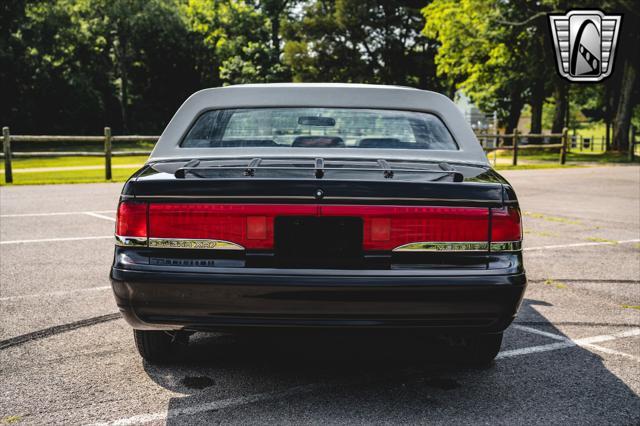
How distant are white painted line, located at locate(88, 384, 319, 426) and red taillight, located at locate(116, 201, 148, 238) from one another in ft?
2.59

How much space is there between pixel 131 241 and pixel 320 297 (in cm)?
88

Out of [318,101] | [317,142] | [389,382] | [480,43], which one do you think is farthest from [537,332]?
[480,43]

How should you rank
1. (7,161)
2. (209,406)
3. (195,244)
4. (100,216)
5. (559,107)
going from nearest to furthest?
(195,244) < (209,406) < (100,216) < (7,161) < (559,107)

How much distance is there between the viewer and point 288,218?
9.60 ft

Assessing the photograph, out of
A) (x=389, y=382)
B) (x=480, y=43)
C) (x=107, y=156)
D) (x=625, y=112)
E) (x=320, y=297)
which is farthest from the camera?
(x=480, y=43)

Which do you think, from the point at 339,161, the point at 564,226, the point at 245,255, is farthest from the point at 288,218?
the point at 564,226

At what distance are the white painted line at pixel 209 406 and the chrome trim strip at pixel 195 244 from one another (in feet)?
2.42

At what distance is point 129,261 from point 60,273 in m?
3.35

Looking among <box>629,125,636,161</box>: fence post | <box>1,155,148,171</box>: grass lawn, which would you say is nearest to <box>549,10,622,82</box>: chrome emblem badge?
<box>629,125,636,161</box>: fence post

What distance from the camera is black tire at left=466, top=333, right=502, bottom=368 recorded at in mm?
3592

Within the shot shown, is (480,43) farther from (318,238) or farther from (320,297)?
(320,297)

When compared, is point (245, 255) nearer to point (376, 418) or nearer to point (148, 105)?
point (376, 418)

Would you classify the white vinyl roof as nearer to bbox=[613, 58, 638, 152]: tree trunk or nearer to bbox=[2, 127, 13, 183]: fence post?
bbox=[2, 127, 13, 183]: fence post

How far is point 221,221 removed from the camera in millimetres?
2943
